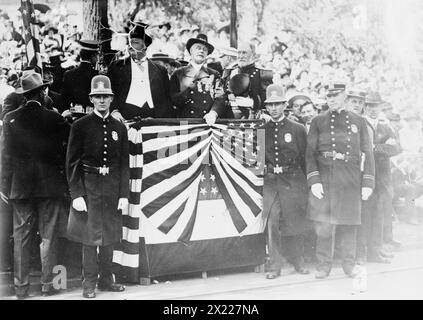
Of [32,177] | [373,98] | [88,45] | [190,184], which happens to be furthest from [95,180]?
[373,98]

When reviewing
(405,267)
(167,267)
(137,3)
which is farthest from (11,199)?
(405,267)

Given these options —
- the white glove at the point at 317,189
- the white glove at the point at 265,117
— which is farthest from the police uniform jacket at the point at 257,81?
the white glove at the point at 317,189

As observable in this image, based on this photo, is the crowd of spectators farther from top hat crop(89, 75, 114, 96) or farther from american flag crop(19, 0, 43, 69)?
top hat crop(89, 75, 114, 96)

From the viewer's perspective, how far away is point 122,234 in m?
5.59

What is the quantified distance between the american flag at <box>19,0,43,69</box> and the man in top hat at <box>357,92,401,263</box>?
3.89 m

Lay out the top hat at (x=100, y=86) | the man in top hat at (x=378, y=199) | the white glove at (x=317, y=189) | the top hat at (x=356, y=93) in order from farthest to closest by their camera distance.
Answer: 1. the man in top hat at (x=378, y=199)
2. the top hat at (x=356, y=93)
3. the white glove at (x=317, y=189)
4. the top hat at (x=100, y=86)

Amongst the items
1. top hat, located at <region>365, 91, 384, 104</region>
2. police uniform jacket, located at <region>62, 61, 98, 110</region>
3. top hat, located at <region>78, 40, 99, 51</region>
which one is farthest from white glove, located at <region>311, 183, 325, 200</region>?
top hat, located at <region>78, 40, 99, 51</region>

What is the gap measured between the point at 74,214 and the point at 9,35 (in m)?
2.77

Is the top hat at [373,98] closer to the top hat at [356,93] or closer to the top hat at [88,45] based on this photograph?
the top hat at [356,93]

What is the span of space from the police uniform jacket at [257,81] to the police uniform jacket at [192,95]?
67cm

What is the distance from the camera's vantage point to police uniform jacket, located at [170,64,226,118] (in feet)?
20.2

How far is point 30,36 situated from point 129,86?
1117 mm

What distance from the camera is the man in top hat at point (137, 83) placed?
599 centimetres

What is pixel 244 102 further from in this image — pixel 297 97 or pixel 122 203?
pixel 122 203
